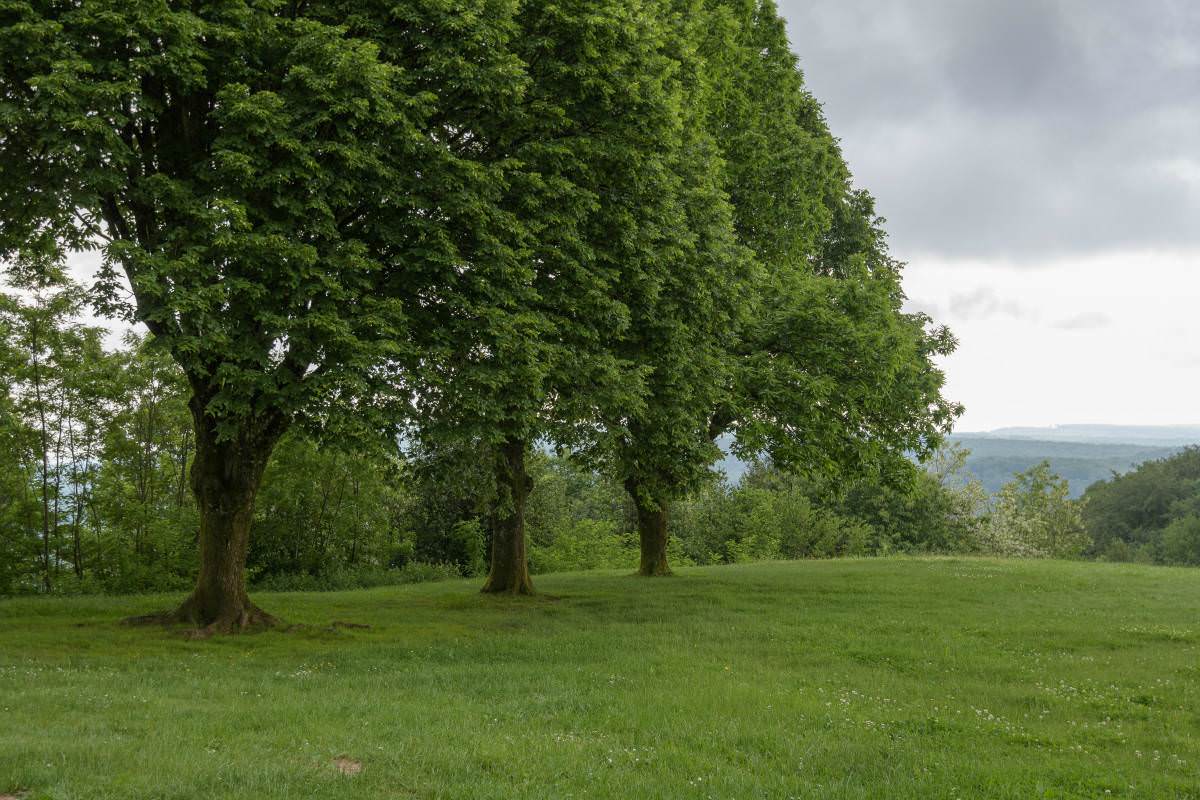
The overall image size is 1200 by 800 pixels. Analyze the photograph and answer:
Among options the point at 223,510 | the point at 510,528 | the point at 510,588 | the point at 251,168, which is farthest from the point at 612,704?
the point at 510,528

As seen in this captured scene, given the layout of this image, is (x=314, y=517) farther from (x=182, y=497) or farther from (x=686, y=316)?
(x=686, y=316)

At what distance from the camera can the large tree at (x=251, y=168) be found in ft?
44.3

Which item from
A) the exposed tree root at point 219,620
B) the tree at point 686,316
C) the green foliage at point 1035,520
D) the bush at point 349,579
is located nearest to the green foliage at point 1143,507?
the green foliage at point 1035,520

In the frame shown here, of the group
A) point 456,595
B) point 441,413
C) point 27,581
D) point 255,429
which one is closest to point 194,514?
point 27,581

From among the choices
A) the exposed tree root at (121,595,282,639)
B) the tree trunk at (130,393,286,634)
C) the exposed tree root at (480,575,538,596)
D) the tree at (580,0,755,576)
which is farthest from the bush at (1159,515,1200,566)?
the tree trunk at (130,393,286,634)

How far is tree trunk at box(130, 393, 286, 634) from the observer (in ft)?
57.9

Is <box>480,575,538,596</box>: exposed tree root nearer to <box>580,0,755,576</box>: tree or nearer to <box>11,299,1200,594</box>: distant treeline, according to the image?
<box>11,299,1200,594</box>: distant treeline

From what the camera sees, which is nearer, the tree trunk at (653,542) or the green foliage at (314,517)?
the tree trunk at (653,542)

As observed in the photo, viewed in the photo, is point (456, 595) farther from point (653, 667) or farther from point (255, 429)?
point (653, 667)

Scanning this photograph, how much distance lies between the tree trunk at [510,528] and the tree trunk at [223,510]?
26.2 ft

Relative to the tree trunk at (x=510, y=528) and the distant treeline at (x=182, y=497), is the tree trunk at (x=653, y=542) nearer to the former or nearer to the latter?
the distant treeline at (x=182, y=497)

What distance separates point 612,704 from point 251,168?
32.3 feet

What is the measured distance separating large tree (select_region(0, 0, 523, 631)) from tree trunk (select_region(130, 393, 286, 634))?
1.13 metres

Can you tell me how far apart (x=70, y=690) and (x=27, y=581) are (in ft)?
73.1
